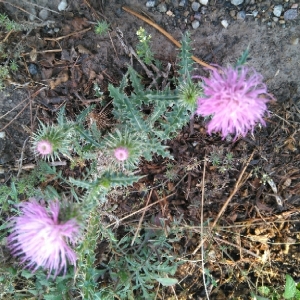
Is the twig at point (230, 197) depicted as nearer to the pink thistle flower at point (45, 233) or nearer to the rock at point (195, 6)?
the rock at point (195, 6)


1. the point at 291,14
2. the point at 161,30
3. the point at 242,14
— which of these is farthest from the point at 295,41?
the point at 161,30

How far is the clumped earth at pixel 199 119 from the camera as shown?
156 inches

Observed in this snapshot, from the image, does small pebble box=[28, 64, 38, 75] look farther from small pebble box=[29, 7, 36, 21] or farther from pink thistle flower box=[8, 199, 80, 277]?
pink thistle flower box=[8, 199, 80, 277]

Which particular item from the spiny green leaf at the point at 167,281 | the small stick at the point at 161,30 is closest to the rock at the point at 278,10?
the small stick at the point at 161,30

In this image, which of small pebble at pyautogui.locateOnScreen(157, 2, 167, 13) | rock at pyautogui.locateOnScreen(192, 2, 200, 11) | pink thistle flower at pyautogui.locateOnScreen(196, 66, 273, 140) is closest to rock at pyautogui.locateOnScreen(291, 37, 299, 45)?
rock at pyautogui.locateOnScreen(192, 2, 200, 11)

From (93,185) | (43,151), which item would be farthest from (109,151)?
(43,151)

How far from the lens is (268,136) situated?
4078 mm

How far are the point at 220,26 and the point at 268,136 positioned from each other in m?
1.16

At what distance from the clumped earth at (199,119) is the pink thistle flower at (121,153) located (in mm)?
1151

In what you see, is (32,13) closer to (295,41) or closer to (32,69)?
(32,69)

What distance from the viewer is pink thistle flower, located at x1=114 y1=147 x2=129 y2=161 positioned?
9.58 ft

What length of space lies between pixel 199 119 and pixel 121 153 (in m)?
1.36

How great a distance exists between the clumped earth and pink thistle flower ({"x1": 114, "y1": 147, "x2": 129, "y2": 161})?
1.15 meters

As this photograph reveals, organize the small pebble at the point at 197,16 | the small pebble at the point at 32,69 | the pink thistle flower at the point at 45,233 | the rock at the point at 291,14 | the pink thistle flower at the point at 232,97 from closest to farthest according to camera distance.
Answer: the pink thistle flower at the point at 232,97 < the pink thistle flower at the point at 45,233 < the rock at the point at 291,14 < the small pebble at the point at 197,16 < the small pebble at the point at 32,69
